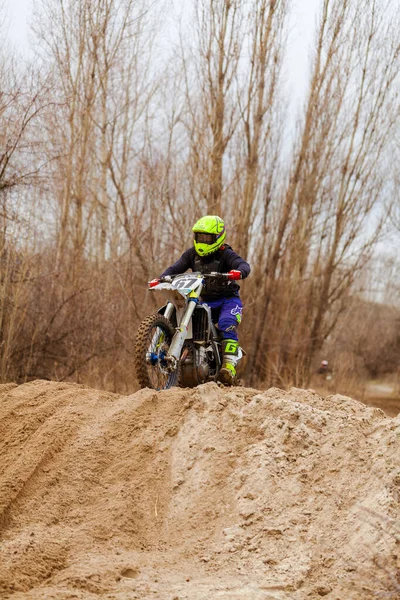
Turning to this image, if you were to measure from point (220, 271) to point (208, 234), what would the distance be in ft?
1.57

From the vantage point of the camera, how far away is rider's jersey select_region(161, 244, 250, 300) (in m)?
7.31

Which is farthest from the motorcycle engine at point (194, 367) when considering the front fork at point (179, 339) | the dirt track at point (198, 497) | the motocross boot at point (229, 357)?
the dirt track at point (198, 497)

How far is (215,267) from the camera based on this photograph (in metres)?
7.42

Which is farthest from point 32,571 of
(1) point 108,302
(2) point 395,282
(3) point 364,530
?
(2) point 395,282

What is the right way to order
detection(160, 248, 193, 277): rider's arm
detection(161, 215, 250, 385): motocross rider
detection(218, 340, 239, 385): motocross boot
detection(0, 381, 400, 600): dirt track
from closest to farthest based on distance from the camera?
detection(0, 381, 400, 600): dirt track → detection(218, 340, 239, 385): motocross boot → detection(161, 215, 250, 385): motocross rider → detection(160, 248, 193, 277): rider's arm

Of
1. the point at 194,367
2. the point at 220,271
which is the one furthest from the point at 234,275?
the point at 194,367

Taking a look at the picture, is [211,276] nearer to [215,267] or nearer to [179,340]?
[215,267]

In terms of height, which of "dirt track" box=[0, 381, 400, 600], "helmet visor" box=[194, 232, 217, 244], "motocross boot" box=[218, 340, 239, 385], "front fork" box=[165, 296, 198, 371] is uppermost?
"helmet visor" box=[194, 232, 217, 244]

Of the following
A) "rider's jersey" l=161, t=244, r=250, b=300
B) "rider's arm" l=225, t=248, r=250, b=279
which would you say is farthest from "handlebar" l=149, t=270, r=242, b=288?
"rider's jersey" l=161, t=244, r=250, b=300

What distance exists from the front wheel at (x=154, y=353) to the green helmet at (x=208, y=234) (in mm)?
1088

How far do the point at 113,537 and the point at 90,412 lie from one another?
4.80 feet

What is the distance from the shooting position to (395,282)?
4278 cm

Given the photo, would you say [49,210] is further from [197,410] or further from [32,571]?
[32,571]

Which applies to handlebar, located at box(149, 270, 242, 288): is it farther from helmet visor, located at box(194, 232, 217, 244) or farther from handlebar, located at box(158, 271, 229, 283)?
helmet visor, located at box(194, 232, 217, 244)
